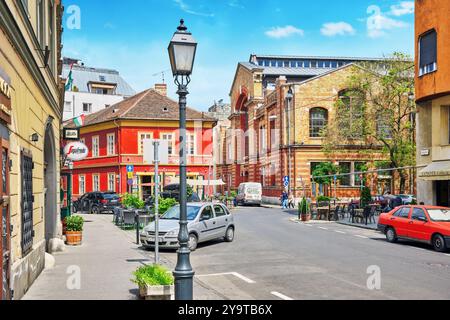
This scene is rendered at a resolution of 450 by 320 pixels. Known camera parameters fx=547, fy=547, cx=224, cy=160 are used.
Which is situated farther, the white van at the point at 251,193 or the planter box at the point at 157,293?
the white van at the point at 251,193

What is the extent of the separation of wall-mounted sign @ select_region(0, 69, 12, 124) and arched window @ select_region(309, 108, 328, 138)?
43339 mm

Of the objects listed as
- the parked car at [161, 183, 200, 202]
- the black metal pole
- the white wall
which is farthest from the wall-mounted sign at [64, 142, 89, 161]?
the white wall

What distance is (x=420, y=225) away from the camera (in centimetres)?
1869

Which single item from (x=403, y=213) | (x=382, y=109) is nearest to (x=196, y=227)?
(x=403, y=213)

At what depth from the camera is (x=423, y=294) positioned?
35.2ft

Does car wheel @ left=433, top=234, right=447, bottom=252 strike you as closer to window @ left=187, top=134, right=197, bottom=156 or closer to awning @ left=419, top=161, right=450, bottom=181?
awning @ left=419, top=161, right=450, bottom=181

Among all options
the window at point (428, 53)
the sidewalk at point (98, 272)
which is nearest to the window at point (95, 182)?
the sidewalk at point (98, 272)

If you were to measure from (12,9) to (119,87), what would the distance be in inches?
3100

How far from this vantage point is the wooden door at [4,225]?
299 inches

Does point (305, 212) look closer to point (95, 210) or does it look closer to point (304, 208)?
point (304, 208)

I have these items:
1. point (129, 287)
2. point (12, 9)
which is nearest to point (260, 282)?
point (129, 287)

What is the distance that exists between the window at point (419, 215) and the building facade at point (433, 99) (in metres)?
5.61

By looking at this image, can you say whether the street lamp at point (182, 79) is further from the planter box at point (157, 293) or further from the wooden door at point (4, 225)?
the wooden door at point (4, 225)

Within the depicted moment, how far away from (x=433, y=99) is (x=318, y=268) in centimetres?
1515
